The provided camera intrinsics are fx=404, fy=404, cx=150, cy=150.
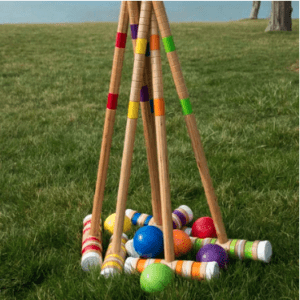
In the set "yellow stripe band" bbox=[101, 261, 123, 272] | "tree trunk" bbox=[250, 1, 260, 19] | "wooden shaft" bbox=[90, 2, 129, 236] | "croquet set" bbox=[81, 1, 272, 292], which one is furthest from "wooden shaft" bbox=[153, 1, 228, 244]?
"tree trunk" bbox=[250, 1, 260, 19]

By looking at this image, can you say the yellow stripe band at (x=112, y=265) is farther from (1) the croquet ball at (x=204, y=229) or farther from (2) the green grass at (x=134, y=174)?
(1) the croquet ball at (x=204, y=229)

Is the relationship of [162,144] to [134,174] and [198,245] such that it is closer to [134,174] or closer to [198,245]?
[198,245]

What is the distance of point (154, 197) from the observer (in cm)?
279

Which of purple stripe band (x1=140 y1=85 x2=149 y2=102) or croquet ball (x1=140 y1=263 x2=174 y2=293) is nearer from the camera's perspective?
croquet ball (x1=140 y1=263 x2=174 y2=293)

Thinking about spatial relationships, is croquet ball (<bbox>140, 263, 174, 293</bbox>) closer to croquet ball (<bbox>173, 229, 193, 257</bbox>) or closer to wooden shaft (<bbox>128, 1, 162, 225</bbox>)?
croquet ball (<bbox>173, 229, 193, 257</bbox>)

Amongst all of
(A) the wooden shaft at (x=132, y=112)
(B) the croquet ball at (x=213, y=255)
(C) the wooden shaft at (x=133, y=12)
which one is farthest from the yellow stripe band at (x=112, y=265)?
(C) the wooden shaft at (x=133, y=12)

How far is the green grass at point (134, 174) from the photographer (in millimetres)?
2385

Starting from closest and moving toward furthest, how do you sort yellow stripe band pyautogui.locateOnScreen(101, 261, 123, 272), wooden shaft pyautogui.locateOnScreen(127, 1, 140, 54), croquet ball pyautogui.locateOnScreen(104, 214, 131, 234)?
wooden shaft pyautogui.locateOnScreen(127, 1, 140, 54) → yellow stripe band pyautogui.locateOnScreen(101, 261, 123, 272) → croquet ball pyautogui.locateOnScreen(104, 214, 131, 234)

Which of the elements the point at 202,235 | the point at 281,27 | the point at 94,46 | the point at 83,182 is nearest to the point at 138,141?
the point at 83,182

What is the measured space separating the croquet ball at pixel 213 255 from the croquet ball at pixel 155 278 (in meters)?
0.25

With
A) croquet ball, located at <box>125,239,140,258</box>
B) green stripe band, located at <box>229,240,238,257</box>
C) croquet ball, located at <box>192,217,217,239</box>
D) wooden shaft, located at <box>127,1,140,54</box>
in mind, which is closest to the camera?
wooden shaft, located at <box>127,1,140,54</box>

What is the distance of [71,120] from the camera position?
18.8ft

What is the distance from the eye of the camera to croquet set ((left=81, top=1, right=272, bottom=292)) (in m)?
2.28

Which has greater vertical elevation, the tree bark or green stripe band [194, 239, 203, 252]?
the tree bark
